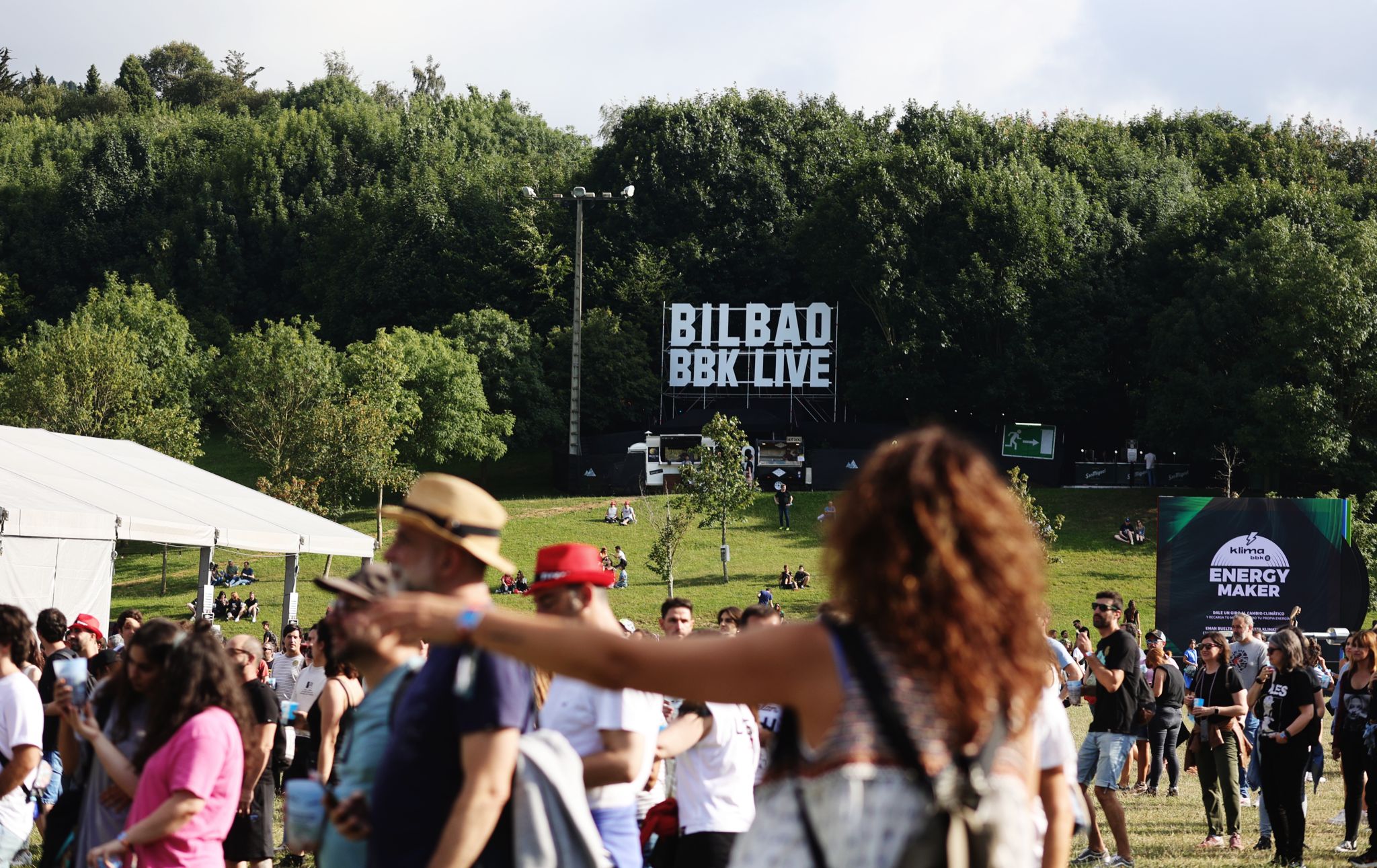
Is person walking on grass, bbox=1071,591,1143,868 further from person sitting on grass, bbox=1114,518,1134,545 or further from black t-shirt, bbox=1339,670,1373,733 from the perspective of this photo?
person sitting on grass, bbox=1114,518,1134,545

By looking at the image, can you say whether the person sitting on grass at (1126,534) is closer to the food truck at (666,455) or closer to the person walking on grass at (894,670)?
the food truck at (666,455)

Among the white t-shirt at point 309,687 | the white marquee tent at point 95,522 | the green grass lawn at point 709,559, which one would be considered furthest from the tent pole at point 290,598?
the green grass lawn at point 709,559

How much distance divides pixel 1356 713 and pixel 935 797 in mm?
8526

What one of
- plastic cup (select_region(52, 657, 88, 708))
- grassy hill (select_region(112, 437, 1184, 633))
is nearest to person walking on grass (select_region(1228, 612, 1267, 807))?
plastic cup (select_region(52, 657, 88, 708))

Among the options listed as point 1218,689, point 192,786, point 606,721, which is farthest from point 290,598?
point 606,721

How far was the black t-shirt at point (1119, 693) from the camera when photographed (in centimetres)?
916

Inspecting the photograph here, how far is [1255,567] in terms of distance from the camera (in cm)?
2405

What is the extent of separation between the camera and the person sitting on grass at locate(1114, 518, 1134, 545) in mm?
43156

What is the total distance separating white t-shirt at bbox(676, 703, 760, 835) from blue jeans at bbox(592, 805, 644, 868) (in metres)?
1.25

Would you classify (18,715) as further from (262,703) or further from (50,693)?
(50,693)

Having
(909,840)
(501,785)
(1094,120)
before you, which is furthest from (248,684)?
(1094,120)

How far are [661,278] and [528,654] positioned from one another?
5895 cm

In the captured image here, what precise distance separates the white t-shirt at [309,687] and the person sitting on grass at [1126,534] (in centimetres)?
3677

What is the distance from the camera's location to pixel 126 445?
2566 centimetres
